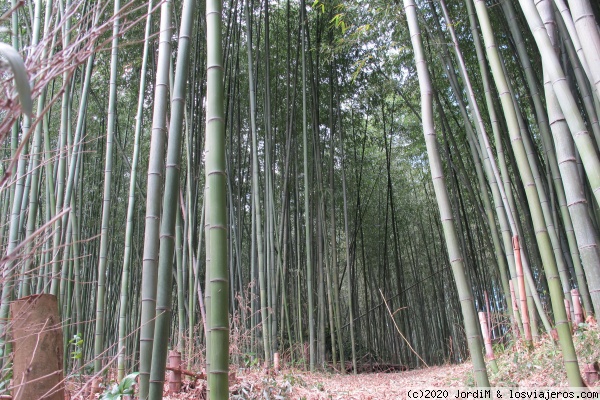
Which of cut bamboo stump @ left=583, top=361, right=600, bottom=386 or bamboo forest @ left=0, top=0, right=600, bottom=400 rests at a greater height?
bamboo forest @ left=0, top=0, right=600, bottom=400

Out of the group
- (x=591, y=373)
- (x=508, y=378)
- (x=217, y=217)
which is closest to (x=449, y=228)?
(x=217, y=217)

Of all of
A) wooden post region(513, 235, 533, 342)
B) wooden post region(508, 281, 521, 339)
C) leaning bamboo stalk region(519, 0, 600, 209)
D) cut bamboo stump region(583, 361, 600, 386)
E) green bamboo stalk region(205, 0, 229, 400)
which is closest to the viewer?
green bamboo stalk region(205, 0, 229, 400)

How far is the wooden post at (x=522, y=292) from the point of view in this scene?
249 cm

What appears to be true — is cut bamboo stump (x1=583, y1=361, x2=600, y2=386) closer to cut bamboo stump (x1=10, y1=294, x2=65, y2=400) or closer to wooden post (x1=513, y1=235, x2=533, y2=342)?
wooden post (x1=513, y1=235, x2=533, y2=342)

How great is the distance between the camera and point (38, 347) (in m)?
1.39

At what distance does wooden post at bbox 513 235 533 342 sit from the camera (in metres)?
2.49

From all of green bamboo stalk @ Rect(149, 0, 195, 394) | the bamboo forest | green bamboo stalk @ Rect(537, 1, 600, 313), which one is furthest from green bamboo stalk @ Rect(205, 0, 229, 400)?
green bamboo stalk @ Rect(537, 1, 600, 313)

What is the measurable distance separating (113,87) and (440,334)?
756 centimetres

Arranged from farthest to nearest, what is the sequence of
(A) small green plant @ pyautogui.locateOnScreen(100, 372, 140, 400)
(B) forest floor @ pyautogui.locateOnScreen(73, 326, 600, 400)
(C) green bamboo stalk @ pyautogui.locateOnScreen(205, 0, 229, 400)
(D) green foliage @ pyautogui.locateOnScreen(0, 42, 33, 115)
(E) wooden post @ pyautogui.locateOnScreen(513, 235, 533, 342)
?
(E) wooden post @ pyautogui.locateOnScreen(513, 235, 533, 342) → (B) forest floor @ pyautogui.locateOnScreen(73, 326, 600, 400) → (A) small green plant @ pyautogui.locateOnScreen(100, 372, 140, 400) → (C) green bamboo stalk @ pyautogui.locateOnScreen(205, 0, 229, 400) → (D) green foliage @ pyautogui.locateOnScreen(0, 42, 33, 115)

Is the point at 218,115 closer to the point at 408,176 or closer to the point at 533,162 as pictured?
the point at 533,162

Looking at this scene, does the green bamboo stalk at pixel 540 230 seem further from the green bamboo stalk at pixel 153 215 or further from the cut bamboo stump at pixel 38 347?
the cut bamboo stump at pixel 38 347

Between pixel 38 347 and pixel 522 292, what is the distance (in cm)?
230

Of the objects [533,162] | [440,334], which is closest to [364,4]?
[533,162]

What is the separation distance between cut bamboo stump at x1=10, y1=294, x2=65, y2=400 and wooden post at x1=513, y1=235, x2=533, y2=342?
6.97 ft
